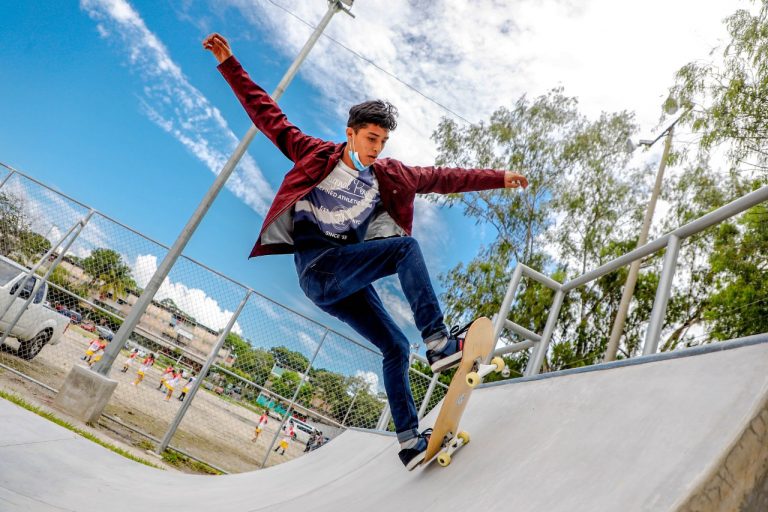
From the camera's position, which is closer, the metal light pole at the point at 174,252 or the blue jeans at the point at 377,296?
the blue jeans at the point at 377,296

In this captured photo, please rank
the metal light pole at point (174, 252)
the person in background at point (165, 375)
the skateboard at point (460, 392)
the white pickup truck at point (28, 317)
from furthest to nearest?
the person in background at point (165, 375) → the white pickup truck at point (28, 317) → the metal light pole at point (174, 252) → the skateboard at point (460, 392)

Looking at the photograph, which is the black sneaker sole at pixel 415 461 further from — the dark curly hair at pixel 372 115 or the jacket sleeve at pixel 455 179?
the dark curly hair at pixel 372 115

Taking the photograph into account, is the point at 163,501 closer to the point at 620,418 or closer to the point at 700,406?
the point at 620,418

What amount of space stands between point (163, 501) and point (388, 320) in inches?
61.0

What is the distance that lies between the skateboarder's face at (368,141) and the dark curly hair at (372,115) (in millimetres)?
24

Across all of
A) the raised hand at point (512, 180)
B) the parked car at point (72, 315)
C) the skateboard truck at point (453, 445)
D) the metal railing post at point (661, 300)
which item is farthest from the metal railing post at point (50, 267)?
the metal railing post at point (661, 300)

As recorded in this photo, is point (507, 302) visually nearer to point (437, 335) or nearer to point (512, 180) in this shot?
point (512, 180)

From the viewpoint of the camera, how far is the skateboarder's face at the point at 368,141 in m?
2.84

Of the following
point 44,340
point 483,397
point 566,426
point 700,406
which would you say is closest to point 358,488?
point 483,397

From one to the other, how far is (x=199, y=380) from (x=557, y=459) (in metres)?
6.28

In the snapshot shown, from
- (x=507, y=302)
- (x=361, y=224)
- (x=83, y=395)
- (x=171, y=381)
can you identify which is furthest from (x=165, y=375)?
(x=361, y=224)

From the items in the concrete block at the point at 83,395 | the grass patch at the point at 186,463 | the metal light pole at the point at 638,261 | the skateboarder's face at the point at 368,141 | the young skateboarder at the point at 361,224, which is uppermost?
the metal light pole at the point at 638,261

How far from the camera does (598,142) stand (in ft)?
59.0

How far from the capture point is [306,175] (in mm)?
2773
